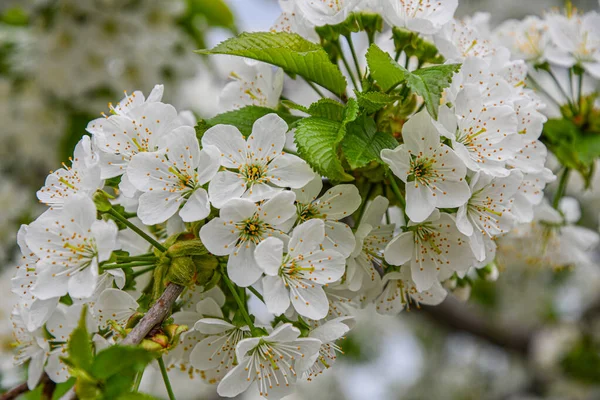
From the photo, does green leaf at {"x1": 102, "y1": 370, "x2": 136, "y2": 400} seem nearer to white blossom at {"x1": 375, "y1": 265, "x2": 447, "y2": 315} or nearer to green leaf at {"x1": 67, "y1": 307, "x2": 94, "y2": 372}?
green leaf at {"x1": 67, "y1": 307, "x2": 94, "y2": 372}

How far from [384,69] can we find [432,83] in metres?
0.11

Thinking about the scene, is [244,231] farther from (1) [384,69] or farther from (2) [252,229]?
(1) [384,69]

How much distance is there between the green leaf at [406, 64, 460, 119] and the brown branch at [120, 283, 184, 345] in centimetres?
57

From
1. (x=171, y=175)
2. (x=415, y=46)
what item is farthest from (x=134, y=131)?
(x=415, y=46)

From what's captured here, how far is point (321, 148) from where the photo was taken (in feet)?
3.57

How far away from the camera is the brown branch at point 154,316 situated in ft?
3.20

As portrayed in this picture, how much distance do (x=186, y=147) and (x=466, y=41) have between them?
80cm

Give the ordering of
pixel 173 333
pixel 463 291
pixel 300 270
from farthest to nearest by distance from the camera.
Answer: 1. pixel 463 291
2. pixel 300 270
3. pixel 173 333

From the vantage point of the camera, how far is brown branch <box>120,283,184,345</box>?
3.20 feet

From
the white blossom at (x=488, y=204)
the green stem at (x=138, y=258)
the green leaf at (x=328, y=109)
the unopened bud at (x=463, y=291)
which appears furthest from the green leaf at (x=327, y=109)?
the unopened bud at (x=463, y=291)

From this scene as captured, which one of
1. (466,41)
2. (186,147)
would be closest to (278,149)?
(186,147)

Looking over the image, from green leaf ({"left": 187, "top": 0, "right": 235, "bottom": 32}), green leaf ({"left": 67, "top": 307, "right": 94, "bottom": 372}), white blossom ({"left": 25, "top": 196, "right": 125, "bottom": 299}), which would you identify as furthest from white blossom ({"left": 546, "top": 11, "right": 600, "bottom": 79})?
green leaf ({"left": 187, "top": 0, "right": 235, "bottom": 32})

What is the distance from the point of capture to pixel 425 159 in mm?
1170

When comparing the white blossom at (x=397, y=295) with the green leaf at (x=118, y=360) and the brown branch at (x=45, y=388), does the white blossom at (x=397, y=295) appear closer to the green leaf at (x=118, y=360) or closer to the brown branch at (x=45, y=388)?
the green leaf at (x=118, y=360)
